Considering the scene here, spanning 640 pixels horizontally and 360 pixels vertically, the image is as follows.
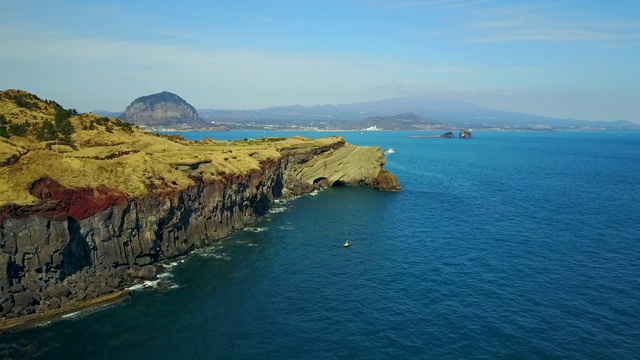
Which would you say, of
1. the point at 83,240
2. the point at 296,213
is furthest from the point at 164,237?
the point at 296,213

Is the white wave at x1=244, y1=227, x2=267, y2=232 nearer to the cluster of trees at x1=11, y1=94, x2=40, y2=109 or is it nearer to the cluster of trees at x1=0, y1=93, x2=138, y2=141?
the cluster of trees at x1=0, y1=93, x2=138, y2=141

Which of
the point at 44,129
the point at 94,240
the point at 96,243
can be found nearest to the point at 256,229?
the point at 96,243

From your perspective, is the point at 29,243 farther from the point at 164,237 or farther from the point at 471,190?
the point at 471,190

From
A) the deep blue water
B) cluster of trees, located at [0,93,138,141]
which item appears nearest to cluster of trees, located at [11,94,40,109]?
cluster of trees, located at [0,93,138,141]

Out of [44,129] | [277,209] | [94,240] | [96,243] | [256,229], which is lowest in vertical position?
[256,229]

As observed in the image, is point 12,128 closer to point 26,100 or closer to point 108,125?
point 108,125

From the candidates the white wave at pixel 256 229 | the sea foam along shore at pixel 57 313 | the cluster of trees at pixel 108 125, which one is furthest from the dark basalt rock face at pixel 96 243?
the cluster of trees at pixel 108 125

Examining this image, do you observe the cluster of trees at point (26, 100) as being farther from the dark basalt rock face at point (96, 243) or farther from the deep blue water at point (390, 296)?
the deep blue water at point (390, 296)
